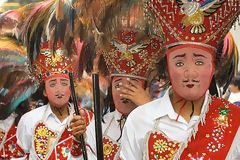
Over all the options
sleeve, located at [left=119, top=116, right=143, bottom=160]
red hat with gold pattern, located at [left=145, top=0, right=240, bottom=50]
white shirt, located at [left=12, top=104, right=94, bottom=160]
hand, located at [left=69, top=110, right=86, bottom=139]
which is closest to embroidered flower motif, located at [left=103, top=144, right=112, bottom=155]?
hand, located at [left=69, top=110, right=86, bottom=139]

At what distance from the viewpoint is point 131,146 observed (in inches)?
151

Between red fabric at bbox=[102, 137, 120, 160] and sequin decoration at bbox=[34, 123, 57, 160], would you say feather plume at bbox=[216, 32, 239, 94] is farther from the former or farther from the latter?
sequin decoration at bbox=[34, 123, 57, 160]

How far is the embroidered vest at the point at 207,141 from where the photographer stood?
12.1ft

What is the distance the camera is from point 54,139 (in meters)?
6.35

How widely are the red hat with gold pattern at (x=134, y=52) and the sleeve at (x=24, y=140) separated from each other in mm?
2322

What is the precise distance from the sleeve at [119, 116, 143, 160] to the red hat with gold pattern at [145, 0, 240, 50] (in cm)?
57

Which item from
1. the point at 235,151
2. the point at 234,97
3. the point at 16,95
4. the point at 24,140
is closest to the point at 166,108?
the point at 235,151

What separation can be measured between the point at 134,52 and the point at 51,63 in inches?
75.3

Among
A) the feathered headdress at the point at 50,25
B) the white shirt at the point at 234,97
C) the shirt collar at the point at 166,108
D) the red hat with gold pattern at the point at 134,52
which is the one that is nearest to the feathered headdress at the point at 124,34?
the red hat with gold pattern at the point at 134,52

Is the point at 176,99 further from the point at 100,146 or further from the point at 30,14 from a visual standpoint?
the point at 30,14

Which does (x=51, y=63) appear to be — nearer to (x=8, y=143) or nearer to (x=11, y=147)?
(x=11, y=147)

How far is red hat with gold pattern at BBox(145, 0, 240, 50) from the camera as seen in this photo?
3.71 m

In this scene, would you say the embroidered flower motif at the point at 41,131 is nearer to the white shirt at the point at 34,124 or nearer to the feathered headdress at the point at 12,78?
the white shirt at the point at 34,124

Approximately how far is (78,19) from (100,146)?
48.6 inches
